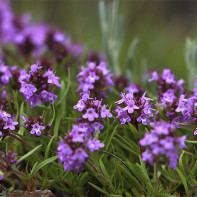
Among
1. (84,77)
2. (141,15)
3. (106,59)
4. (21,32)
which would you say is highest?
(141,15)

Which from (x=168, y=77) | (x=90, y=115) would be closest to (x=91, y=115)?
(x=90, y=115)

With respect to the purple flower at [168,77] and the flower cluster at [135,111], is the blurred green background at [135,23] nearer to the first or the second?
the purple flower at [168,77]

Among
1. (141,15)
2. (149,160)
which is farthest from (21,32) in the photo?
(141,15)

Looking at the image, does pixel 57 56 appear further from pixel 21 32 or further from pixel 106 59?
pixel 21 32

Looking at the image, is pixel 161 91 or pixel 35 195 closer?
pixel 35 195

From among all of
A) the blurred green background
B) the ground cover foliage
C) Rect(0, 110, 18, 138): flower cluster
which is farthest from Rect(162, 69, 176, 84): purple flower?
the blurred green background

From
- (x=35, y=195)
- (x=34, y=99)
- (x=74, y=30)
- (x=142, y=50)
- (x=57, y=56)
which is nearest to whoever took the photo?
(x=35, y=195)

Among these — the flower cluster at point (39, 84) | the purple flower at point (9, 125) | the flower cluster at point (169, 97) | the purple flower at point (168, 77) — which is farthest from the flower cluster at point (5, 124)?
the purple flower at point (168, 77)
